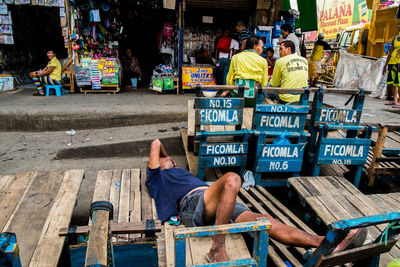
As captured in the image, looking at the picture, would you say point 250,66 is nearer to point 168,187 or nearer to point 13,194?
point 168,187

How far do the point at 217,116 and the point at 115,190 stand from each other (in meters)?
1.52

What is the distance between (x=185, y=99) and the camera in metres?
7.34

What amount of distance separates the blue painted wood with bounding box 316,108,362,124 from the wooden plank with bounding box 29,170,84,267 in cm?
306

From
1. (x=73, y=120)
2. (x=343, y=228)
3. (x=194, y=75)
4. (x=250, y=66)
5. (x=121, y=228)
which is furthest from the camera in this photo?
(x=194, y=75)

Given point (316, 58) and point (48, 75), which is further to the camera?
point (316, 58)

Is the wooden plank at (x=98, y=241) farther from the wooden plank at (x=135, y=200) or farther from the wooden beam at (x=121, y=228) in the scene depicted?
the wooden plank at (x=135, y=200)

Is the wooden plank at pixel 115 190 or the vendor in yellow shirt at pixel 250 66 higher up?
the vendor in yellow shirt at pixel 250 66

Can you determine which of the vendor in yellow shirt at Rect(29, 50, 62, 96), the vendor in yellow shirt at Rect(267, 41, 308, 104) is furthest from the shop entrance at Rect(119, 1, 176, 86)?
the vendor in yellow shirt at Rect(267, 41, 308, 104)

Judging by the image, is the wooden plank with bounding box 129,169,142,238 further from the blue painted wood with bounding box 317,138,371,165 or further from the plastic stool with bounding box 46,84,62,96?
the plastic stool with bounding box 46,84,62,96

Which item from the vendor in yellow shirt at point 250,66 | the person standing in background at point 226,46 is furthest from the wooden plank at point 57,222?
the person standing in background at point 226,46

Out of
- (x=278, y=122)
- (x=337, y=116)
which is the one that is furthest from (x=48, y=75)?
(x=337, y=116)

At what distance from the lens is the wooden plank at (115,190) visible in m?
2.83

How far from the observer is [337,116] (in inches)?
149

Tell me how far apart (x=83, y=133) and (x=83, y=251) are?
12.7 feet
